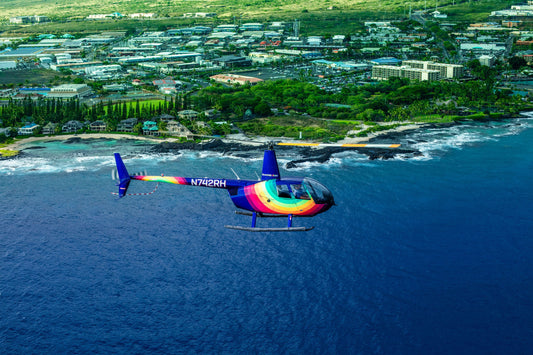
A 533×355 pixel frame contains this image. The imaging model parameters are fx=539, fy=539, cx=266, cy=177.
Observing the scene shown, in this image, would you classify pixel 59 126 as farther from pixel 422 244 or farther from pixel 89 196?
pixel 422 244

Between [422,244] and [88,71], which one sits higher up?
[88,71]

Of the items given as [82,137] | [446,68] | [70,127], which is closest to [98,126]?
[82,137]

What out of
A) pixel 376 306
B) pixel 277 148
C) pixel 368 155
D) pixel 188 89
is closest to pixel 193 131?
pixel 277 148

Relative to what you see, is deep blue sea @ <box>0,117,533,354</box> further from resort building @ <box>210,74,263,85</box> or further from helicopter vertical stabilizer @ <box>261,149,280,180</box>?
resort building @ <box>210,74,263,85</box>

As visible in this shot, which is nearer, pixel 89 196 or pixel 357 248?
pixel 357 248

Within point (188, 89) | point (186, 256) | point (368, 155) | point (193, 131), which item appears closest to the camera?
point (186, 256)

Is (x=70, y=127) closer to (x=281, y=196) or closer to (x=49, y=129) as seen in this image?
(x=49, y=129)
